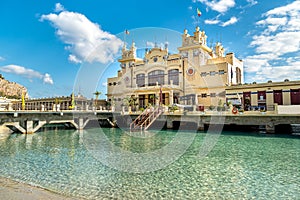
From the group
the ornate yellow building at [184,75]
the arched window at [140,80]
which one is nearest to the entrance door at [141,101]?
the ornate yellow building at [184,75]

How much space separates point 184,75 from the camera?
3481cm

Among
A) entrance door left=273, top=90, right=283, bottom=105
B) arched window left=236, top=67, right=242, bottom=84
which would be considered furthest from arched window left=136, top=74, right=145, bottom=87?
entrance door left=273, top=90, right=283, bottom=105

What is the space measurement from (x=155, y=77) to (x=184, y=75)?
5305mm

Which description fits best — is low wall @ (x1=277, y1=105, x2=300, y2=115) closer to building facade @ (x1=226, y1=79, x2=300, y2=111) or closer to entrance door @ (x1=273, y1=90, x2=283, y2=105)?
building facade @ (x1=226, y1=79, x2=300, y2=111)

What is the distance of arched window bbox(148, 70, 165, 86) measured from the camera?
121 ft

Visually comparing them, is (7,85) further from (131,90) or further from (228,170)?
(228,170)

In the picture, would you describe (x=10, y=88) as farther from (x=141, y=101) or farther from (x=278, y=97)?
(x=278, y=97)

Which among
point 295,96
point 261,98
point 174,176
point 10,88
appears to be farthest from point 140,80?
point 10,88

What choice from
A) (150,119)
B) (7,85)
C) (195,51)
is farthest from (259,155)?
(7,85)

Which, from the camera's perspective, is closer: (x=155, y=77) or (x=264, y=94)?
(x=264, y=94)

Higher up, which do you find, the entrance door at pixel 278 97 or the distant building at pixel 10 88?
the distant building at pixel 10 88

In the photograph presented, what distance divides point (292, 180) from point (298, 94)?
21.7m

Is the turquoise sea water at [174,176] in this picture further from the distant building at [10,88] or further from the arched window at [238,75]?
the distant building at [10,88]

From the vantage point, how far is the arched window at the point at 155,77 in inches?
1457
